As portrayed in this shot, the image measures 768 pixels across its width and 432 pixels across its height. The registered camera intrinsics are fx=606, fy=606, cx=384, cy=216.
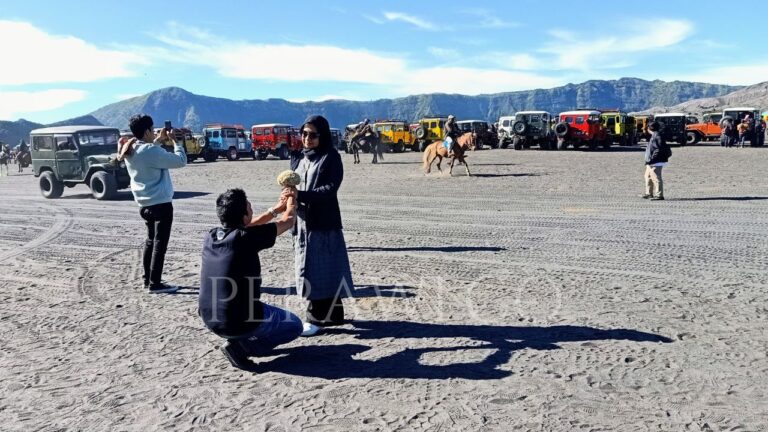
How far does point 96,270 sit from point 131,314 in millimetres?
1984

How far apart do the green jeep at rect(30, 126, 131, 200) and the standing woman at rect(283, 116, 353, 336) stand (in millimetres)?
10785

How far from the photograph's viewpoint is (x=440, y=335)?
4.34 meters

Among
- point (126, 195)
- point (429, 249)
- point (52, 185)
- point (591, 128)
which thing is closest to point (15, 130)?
point (591, 128)

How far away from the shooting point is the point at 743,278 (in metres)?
5.62

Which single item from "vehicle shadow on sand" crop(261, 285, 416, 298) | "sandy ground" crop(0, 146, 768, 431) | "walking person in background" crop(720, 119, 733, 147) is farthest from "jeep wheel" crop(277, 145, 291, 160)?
"vehicle shadow on sand" crop(261, 285, 416, 298)

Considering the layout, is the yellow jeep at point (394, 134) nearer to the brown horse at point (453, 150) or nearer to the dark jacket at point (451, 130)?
the brown horse at point (453, 150)

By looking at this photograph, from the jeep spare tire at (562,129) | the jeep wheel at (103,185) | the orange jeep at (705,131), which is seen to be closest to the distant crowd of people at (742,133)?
the orange jeep at (705,131)

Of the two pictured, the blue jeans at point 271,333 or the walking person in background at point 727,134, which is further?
the walking person in background at point 727,134

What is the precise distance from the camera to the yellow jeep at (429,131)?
3238 centimetres

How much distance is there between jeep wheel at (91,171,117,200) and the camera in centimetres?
1334

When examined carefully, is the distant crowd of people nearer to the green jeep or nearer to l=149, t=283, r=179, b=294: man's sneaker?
the green jeep

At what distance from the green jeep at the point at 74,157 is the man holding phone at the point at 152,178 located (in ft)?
29.5

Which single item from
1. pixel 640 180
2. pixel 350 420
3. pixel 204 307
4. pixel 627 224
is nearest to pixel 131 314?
pixel 204 307

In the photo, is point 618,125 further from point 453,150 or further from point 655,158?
point 655,158
